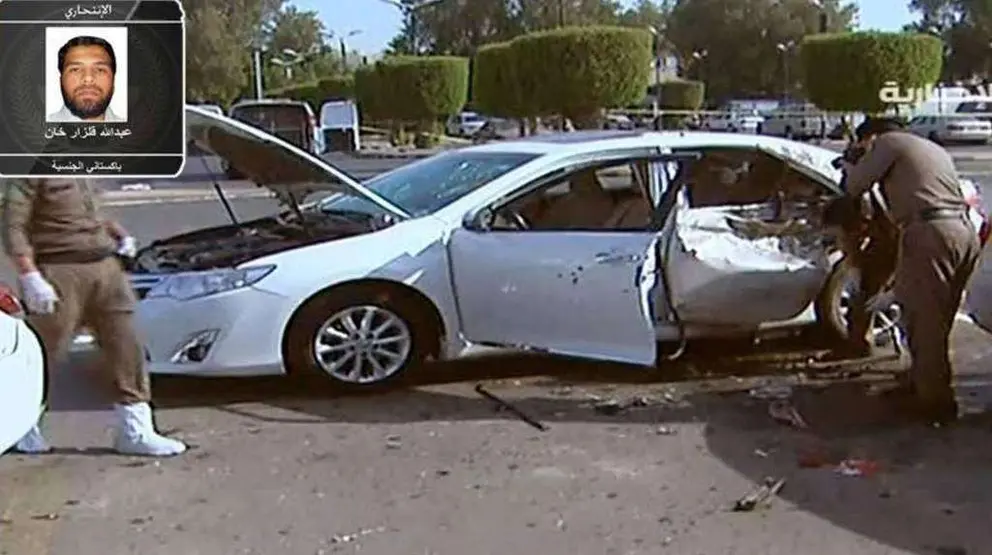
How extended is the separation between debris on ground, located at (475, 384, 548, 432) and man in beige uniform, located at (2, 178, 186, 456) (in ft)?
5.68

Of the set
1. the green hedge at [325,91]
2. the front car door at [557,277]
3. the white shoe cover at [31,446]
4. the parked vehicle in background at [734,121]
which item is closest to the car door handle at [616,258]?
the front car door at [557,277]

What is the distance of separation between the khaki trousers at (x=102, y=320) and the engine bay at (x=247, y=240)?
1191 mm

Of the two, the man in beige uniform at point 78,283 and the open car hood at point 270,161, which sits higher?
the open car hood at point 270,161

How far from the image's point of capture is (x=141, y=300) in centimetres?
759

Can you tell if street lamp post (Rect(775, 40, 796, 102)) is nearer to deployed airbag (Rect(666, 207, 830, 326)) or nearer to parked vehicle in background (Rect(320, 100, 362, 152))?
parked vehicle in background (Rect(320, 100, 362, 152))

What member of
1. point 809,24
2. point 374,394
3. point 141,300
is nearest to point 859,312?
point 374,394

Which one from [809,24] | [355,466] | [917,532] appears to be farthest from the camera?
[809,24]

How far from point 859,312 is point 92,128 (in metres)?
5.42

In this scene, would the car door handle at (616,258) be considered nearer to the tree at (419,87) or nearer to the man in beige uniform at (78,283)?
the man in beige uniform at (78,283)

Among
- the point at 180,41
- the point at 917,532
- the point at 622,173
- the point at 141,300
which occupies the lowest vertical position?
the point at 917,532

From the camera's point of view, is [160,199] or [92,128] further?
[160,199]

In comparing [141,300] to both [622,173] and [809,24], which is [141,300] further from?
[809,24]

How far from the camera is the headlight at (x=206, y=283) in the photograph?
7547 millimetres

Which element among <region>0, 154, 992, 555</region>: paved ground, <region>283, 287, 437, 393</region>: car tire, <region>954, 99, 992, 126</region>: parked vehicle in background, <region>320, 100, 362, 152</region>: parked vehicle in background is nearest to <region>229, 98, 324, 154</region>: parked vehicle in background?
<region>320, 100, 362, 152</region>: parked vehicle in background
